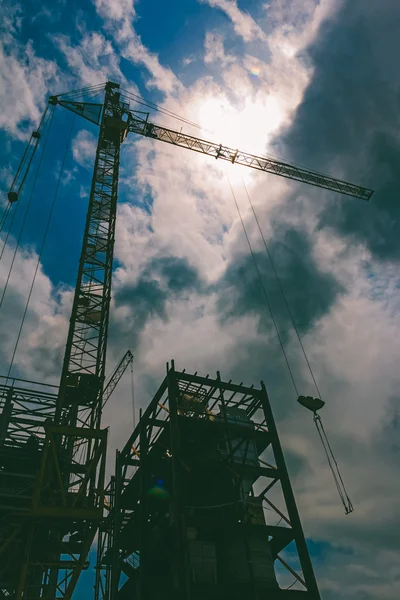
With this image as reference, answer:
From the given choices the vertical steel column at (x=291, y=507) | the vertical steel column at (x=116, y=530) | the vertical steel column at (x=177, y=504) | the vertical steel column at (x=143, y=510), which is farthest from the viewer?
the vertical steel column at (x=116, y=530)

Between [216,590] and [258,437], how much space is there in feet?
31.0

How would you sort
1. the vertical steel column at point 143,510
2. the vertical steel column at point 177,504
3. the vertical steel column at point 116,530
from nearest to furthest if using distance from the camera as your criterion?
the vertical steel column at point 177,504 < the vertical steel column at point 143,510 < the vertical steel column at point 116,530

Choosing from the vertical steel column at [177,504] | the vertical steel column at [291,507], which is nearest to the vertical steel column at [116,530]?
the vertical steel column at [177,504]

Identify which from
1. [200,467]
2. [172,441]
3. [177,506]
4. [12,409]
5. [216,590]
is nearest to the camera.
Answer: [216,590]

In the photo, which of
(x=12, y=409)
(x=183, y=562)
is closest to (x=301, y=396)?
(x=183, y=562)

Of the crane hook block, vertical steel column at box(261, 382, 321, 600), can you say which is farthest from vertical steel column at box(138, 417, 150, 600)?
the crane hook block

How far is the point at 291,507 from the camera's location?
25.5 metres

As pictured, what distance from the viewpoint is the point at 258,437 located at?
28.1 m

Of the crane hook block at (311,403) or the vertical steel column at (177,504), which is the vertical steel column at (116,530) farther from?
the crane hook block at (311,403)

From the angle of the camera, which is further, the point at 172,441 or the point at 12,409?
the point at 12,409

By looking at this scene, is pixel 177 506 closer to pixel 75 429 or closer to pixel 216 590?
pixel 216 590

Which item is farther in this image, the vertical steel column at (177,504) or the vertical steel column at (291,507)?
the vertical steel column at (291,507)

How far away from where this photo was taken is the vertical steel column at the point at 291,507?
76.0 ft

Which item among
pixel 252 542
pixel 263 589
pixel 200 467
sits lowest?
pixel 263 589
